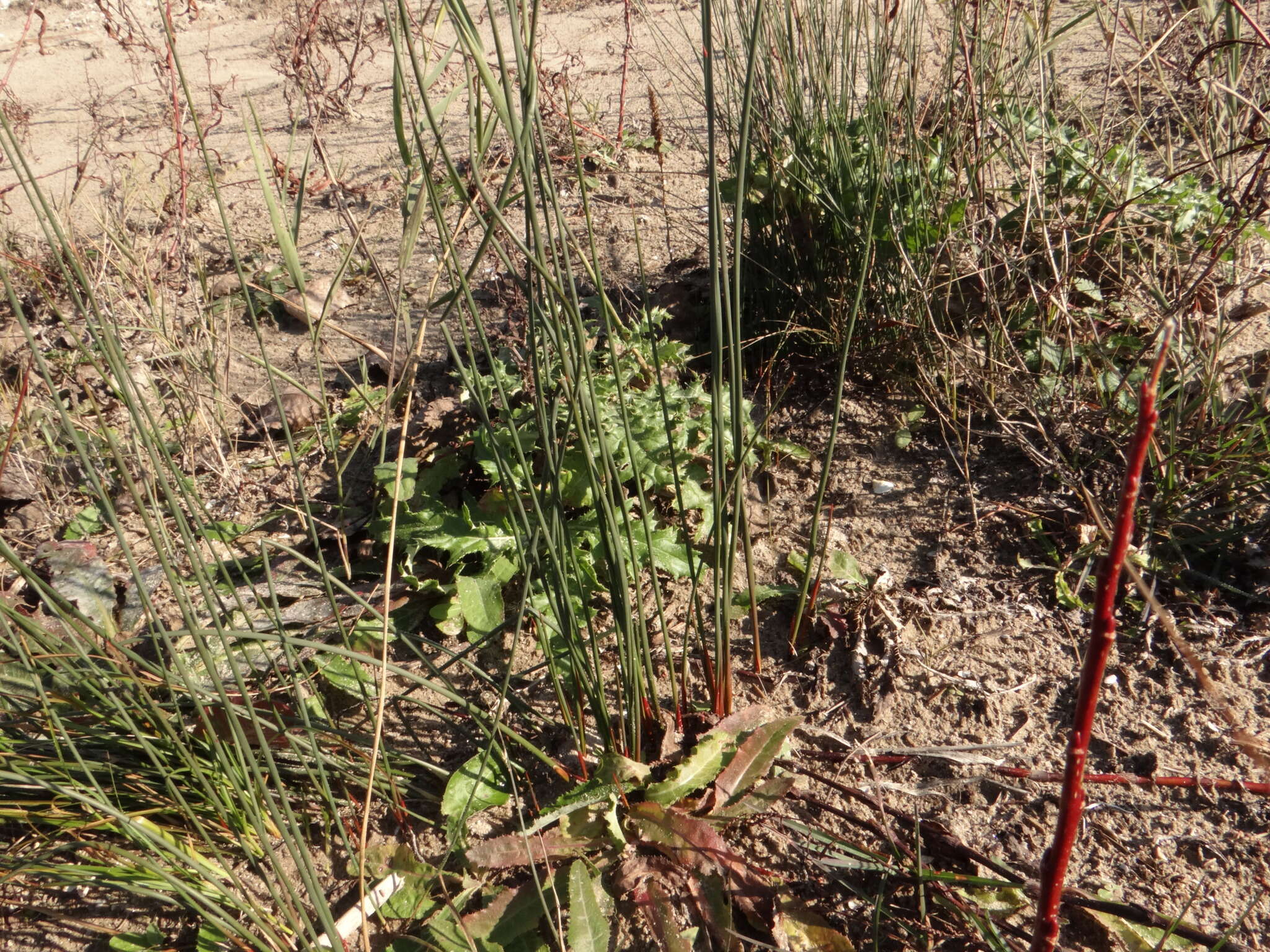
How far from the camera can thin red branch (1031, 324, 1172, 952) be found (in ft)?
1.81

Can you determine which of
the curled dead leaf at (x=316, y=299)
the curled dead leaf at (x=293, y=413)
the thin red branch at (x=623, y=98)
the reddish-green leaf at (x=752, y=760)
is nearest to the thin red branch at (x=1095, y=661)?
the reddish-green leaf at (x=752, y=760)

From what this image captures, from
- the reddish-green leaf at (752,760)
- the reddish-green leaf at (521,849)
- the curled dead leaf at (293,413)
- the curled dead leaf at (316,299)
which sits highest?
the curled dead leaf at (316,299)

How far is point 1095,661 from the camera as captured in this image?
0.64m

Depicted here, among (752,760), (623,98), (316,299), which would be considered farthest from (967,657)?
(623,98)

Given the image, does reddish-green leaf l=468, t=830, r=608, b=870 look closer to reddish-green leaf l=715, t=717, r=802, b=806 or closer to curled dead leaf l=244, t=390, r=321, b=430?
reddish-green leaf l=715, t=717, r=802, b=806

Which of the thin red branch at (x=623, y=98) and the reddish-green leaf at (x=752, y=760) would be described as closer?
the reddish-green leaf at (x=752, y=760)

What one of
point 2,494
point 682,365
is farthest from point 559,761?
point 2,494

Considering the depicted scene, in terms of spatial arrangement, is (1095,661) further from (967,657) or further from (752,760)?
(967,657)

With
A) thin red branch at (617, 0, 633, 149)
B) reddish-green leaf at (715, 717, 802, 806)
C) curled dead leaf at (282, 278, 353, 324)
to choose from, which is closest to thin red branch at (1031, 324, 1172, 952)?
reddish-green leaf at (715, 717, 802, 806)

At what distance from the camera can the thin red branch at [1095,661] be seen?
551 millimetres

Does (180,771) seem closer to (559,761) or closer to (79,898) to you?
(79,898)

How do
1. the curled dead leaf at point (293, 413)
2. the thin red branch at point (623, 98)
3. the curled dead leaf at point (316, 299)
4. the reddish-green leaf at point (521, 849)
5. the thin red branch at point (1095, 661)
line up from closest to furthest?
the thin red branch at point (1095, 661)
the reddish-green leaf at point (521, 849)
the curled dead leaf at point (293, 413)
the curled dead leaf at point (316, 299)
the thin red branch at point (623, 98)

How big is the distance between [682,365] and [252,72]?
4.53m

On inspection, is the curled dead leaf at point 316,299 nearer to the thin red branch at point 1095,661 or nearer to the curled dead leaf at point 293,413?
the curled dead leaf at point 293,413
